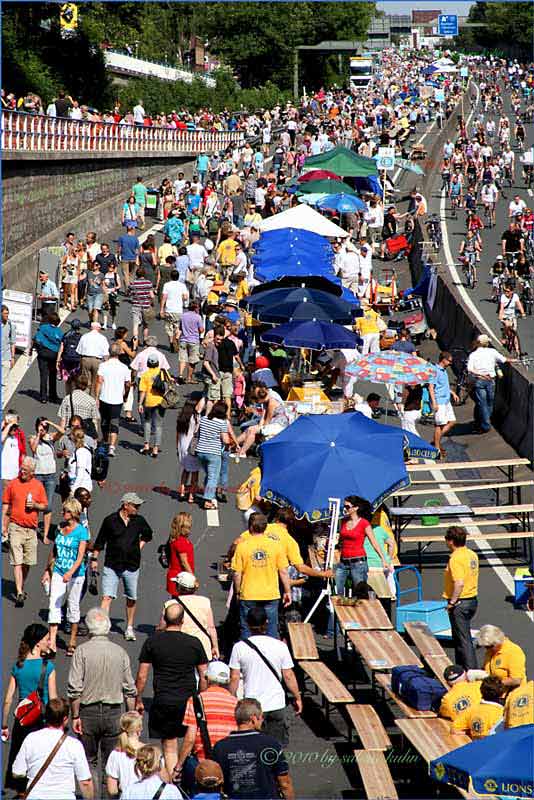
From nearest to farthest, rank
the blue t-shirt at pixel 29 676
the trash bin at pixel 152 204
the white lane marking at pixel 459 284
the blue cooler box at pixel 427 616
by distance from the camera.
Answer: the blue t-shirt at pixel 29 676 → the blue cooler box at pixel 427 616 → the white lane marking at pixel 459 284 → the trash bin at pixel 152 204

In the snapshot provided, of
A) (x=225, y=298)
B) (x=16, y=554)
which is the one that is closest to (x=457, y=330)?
(x=225, y=298)

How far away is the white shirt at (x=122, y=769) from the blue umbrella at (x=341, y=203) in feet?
94.6

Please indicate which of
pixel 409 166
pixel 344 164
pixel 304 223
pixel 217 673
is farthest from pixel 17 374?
pixel 409 166

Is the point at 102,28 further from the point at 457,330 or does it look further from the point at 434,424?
the point at 434,424

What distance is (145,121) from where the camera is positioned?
67.1 m

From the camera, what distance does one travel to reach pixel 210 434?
19.4 metres

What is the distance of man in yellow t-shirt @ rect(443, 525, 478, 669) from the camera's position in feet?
A: 48.5

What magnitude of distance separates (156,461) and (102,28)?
56447 mm

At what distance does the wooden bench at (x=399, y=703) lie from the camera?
502 inches

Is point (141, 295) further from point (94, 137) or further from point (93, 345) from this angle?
point (94, 137)

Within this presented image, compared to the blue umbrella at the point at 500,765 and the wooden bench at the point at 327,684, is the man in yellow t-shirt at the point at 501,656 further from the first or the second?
the blue umbrella at the point at 500,765

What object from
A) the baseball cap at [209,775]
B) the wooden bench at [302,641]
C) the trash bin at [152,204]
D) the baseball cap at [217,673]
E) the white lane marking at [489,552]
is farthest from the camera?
the trash bin at [152,204]

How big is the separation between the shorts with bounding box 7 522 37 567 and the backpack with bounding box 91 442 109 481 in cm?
370

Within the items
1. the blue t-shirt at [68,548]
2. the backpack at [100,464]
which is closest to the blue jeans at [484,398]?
the backpack at [100,464]
